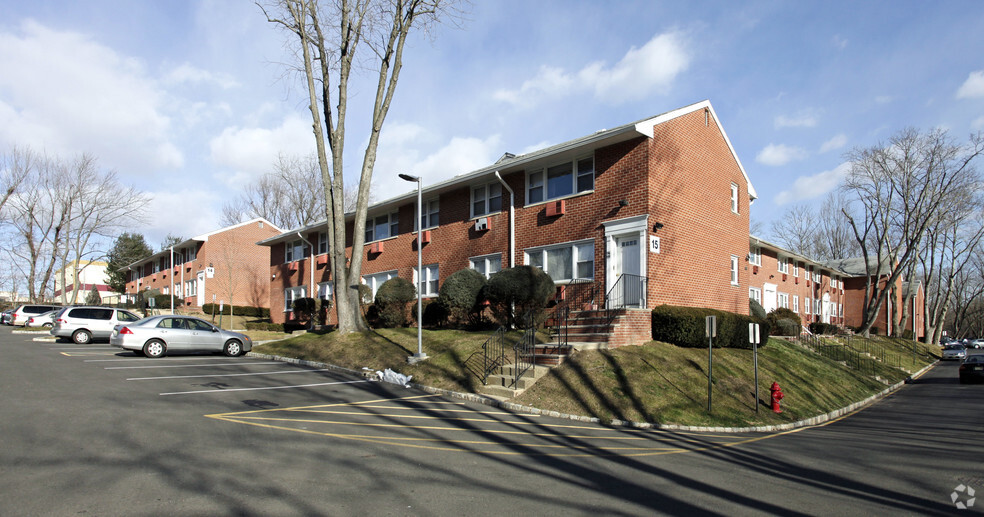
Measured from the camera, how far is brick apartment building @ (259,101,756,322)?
58.1 ft

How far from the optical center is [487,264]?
22.0 m

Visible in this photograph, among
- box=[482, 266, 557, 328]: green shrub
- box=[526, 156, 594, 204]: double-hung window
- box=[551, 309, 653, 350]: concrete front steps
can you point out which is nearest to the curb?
box=[551, 309, 653, 350]: concrete front steps

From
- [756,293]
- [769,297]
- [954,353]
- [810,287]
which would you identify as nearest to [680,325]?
[756,293]

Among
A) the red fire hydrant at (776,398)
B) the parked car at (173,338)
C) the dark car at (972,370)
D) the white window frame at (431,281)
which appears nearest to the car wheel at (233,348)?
the parked car at (173,338)

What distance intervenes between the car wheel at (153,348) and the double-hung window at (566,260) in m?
12.4

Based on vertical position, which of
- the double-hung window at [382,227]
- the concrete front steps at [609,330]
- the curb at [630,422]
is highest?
the double-hung window at [382,227]

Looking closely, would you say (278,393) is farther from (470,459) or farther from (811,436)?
(811,436)

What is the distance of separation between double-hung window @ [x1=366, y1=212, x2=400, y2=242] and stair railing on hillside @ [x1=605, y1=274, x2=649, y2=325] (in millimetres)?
12762

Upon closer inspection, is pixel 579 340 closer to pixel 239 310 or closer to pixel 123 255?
pixel 239 310

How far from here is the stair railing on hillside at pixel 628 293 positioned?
680 inches

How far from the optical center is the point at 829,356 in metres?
25.6

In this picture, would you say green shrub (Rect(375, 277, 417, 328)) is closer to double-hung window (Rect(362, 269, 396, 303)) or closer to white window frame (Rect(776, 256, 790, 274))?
double-hung window (Rect(362, 269, 396, 303))

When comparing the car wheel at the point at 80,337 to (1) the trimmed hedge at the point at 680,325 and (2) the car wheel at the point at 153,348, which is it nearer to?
(2) the car wheel at the point at 153,348

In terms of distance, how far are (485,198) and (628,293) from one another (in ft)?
24.4
